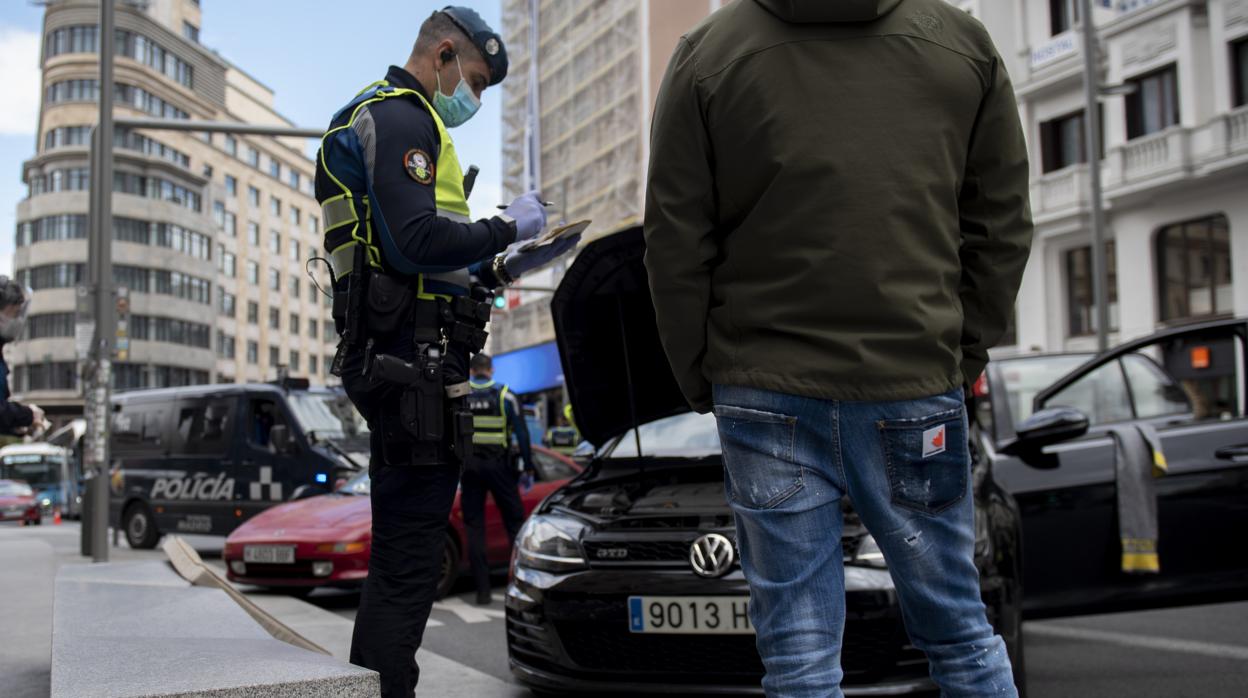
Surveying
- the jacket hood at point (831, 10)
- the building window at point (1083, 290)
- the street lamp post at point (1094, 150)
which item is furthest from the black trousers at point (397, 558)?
the building window at point (1083, 290)

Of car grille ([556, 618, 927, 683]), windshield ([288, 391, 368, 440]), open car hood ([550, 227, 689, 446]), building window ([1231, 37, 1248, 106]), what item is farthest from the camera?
building window ([1231, 37, 1248, 106])

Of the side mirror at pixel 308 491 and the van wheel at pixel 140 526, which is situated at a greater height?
the side mirror at pixel 308 491

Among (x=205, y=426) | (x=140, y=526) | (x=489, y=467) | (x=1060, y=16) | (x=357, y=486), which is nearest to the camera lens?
(x=489, y=467)

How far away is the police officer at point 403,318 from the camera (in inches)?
124

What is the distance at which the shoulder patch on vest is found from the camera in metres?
3.21

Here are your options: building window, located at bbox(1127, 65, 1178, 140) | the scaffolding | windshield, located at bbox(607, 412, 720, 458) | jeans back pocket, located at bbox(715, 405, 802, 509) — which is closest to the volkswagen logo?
windshield, located at bbox(607, 412, 720, 458)

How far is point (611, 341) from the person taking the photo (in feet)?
16.5

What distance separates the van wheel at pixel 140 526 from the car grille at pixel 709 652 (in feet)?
43.8

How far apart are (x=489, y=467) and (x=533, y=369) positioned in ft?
100

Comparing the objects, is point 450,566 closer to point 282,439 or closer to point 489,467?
point 489,467

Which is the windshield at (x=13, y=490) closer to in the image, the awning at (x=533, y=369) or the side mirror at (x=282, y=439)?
the awning at (x=533, y=369)

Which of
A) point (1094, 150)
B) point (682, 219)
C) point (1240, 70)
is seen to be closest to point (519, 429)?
point (682, 219)

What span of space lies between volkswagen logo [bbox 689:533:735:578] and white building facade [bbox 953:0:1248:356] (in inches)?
800

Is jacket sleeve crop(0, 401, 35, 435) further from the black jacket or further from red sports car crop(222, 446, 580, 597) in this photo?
red sports car crop(222, 446, 580, 597)
